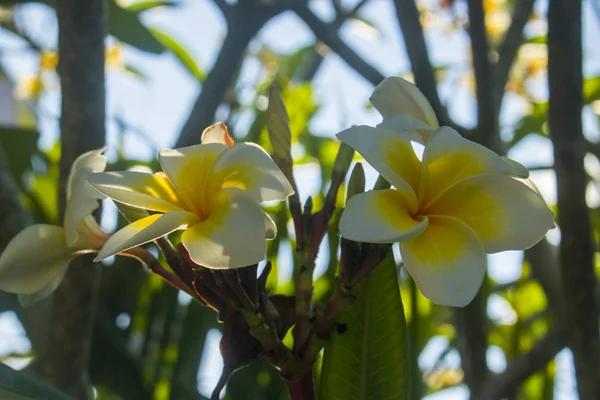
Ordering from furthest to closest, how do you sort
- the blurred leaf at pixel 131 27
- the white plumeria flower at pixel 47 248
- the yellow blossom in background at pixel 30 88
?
the yellow blossom in background at pixel 30 88, the blurred leaf at pixel 131 27, the white plumeria flower at pixel 47 248

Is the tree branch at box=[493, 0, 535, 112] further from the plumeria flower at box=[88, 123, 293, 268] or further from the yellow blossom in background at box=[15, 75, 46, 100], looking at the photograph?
the yellow blossom in background at box=[15, 75, 46, 100]

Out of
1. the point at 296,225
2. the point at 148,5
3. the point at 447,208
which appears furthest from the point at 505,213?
the point at 148,5

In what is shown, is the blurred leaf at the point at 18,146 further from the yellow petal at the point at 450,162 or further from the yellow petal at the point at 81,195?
the yellow petal at the point at 450,162

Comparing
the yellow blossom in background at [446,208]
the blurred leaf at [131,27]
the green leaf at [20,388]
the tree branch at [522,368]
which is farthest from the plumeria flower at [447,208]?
the blurred leaf at [131,27]

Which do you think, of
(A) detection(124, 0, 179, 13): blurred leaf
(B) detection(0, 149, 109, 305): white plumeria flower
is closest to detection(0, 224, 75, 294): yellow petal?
(B) detection(0, 149, 109, 305): white plumeria flower

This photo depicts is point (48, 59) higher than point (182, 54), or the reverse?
point (182, 54)

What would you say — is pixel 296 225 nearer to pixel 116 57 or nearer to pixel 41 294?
pixel 41 294
